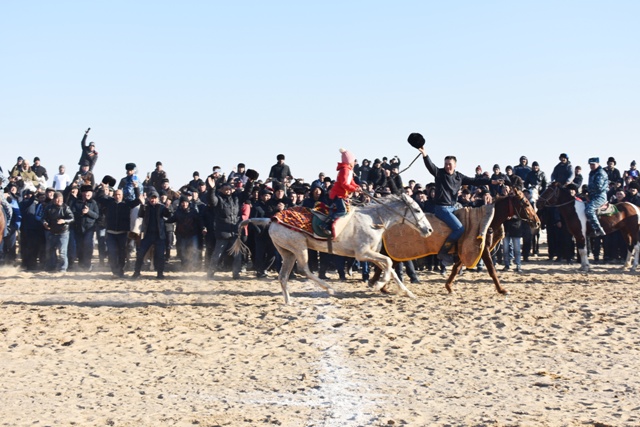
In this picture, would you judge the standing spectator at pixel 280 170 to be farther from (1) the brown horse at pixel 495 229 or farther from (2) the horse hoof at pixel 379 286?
(2) the horse hoof at pixel 379 286

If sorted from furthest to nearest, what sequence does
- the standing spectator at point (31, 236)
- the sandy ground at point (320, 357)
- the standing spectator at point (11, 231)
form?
the standing spectator at point (11, 231) → the standing spectator at point (31, 236) → the sandy ground at point (320, 357)

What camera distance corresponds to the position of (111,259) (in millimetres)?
18156

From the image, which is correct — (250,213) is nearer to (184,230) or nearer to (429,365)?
(184,230)

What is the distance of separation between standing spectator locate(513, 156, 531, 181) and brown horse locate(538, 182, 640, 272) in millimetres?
4749

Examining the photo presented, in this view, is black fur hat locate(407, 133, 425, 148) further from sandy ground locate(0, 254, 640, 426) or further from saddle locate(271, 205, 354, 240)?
sandy ground locate(0, 254, 640, 426)

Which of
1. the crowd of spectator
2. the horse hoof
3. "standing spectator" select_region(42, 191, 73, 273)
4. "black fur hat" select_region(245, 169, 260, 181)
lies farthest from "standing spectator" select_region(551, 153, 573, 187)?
"standing spectator" select_region(42, 191, 73, 273)

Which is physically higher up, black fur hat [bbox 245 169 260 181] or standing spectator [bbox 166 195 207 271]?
black fur hat [bbox 245 169 260 181]

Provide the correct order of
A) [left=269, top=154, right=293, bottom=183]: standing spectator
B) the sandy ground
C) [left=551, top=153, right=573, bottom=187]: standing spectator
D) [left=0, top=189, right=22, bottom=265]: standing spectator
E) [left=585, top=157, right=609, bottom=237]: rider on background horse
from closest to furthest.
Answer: the sandy ground < [left=585, top=157, right=609, bottom=237]: rider on background horse < [left=0, top=189, right=22, bottom=265]: standing spectator < [left=269, top=154, right=293, bottom=183]: standing spectator < [left=551, top=153, right=573, bottom=187]: standing spectator

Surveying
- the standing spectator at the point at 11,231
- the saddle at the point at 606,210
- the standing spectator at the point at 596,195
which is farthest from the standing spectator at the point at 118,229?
the saddle at the point at 606,210

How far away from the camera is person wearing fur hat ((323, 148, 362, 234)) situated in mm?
13445

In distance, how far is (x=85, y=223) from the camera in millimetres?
19109

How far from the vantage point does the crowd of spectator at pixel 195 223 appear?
17688 millimetres

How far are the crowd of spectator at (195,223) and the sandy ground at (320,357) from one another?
240cm

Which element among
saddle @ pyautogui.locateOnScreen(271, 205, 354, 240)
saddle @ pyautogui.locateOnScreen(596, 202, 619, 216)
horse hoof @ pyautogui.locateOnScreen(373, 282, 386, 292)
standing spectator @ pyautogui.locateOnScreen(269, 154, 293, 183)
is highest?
standing spectator @ pyautogui.locateOnScreen(269, 154, 293, 183)
